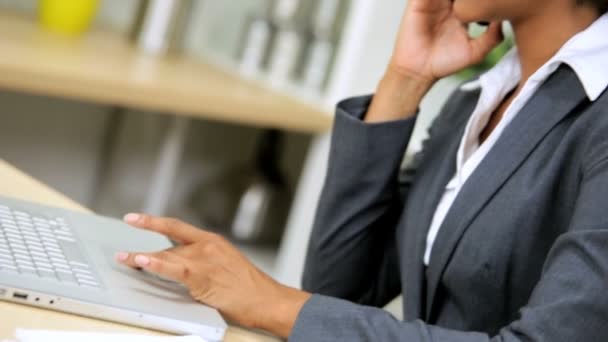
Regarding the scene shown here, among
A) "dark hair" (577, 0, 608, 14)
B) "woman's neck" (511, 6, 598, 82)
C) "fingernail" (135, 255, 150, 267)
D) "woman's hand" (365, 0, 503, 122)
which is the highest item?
"dark hair" (577, 0, 608, 14)

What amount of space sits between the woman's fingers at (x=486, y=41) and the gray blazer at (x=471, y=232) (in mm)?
65

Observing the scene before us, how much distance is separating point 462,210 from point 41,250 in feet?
1.60

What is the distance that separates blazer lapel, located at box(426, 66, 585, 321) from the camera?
3.84 ft

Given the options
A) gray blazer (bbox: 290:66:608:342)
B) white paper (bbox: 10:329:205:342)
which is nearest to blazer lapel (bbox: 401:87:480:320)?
gray blazer (bbox: 290:66:608:342)

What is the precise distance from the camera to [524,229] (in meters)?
1.16

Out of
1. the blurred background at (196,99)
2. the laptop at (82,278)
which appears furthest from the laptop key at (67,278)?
the blurred background at (196,99)

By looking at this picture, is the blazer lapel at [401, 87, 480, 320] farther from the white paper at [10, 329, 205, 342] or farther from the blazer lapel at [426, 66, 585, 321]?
the white paper at [10, 329, 205, 342]

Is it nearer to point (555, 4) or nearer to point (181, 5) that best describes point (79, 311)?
point (555, 4)

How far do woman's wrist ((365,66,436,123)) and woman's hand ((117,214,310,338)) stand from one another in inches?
16.3

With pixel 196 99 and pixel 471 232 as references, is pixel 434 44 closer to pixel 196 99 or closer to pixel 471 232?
pixel 471 232

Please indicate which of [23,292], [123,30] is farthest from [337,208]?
[123,30]

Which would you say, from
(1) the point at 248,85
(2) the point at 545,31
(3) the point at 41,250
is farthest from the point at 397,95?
(1) the point at 248,85

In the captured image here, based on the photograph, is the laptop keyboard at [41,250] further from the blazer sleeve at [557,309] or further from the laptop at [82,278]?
the blazer sleeve at [557,309]

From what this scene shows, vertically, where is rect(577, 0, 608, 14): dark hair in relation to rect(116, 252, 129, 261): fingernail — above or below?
above
